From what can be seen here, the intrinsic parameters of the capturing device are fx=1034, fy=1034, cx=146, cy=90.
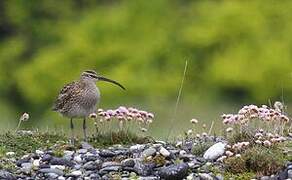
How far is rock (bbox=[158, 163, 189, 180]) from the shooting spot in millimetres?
10180

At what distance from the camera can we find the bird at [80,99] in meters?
12.3

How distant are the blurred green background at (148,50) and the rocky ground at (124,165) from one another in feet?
68.9

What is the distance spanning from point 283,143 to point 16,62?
27487 mm

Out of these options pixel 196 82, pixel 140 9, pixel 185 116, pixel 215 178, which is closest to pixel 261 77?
pixel 196 82

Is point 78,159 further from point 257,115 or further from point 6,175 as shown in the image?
point 257,115

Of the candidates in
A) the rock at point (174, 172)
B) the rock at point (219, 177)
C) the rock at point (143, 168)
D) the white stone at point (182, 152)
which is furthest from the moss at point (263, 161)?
the rock at point (143, 168)

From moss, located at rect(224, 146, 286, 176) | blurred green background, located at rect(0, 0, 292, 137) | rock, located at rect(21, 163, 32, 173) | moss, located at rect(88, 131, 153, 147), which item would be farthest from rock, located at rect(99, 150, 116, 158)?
blurred green background, located at rect(0, 0, 292, 137)

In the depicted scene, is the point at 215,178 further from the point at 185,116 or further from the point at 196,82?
the point at 196,82

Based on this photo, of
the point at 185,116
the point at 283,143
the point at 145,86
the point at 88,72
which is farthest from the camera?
the point at 145,86

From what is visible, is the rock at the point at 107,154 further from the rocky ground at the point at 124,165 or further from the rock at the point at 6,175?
the rock at the point at 6,175

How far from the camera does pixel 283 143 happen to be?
36.1 feet

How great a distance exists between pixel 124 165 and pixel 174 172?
24.9 inches

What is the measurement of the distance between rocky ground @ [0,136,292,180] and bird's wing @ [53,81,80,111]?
1231mm

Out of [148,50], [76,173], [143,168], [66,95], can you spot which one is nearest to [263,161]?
[143,168]
